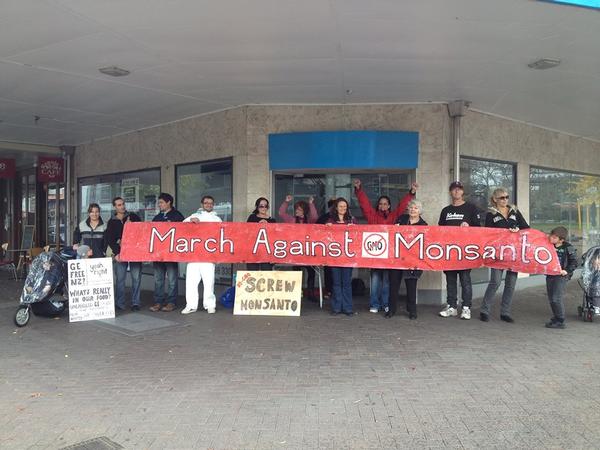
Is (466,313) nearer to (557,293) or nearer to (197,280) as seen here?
(557,293)

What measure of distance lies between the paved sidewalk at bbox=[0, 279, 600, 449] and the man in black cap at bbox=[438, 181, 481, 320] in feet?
1.48

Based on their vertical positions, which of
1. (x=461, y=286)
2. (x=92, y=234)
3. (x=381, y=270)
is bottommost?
(x=461, y=286)

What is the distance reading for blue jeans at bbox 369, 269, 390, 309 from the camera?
7.66 m

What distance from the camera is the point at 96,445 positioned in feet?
11.5

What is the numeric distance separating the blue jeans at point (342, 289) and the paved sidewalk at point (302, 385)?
0.59 metres

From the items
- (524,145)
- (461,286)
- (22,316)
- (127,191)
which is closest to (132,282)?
(22,316)

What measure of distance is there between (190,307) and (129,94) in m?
3.79

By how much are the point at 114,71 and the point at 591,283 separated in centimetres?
781

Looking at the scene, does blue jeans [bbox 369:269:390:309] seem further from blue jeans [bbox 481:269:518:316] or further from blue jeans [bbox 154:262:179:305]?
blue jeans [bbox 154:262:179:305]

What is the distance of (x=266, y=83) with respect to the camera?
7.64 metres

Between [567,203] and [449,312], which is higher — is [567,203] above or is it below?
above

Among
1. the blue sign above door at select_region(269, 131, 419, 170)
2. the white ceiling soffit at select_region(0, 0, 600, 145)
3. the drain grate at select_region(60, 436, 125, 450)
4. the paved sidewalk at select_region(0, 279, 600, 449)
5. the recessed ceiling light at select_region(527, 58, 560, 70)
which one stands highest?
the white ceiling soffit at select_region(0, 0, 600, 145)

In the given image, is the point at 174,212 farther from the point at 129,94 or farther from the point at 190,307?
the point at 129,94

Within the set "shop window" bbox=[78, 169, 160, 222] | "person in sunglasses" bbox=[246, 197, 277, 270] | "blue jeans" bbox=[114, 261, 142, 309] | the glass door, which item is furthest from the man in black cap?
the glass door
